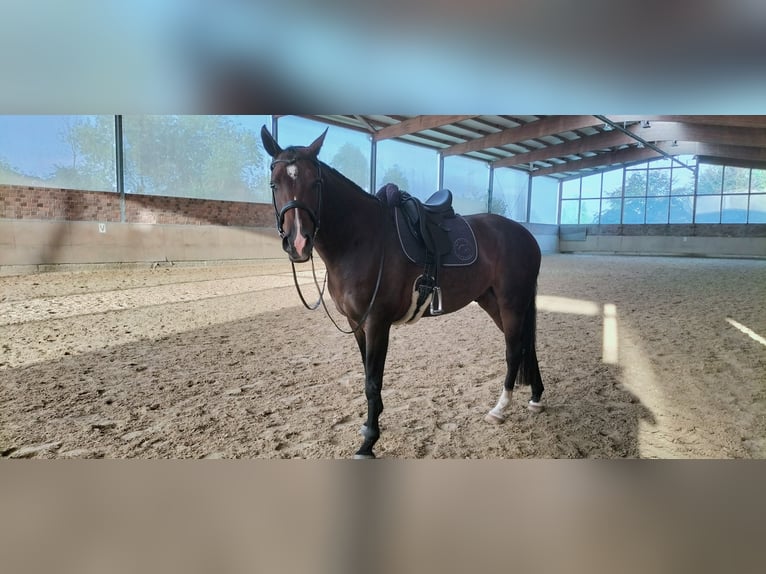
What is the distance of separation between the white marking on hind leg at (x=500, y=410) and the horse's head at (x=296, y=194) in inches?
53.9

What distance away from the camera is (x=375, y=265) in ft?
5.70

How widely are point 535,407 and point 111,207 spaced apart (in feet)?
12.9

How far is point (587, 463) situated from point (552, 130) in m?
1.65

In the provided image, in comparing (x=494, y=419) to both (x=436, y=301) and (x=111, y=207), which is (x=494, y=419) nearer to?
(x=436, y=301)

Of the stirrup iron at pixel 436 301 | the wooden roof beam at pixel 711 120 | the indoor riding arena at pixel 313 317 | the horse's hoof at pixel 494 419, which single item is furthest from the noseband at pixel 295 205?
the horse's hoof at pixel 494 419

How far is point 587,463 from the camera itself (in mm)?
1241

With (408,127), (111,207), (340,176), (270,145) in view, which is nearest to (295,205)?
(270,145)

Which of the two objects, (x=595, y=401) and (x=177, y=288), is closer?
(x=595, y=401)

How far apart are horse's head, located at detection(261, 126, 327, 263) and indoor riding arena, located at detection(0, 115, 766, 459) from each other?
0.22m

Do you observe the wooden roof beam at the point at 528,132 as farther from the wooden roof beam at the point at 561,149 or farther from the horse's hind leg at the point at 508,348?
the horse's hind leg at the point at 508,348

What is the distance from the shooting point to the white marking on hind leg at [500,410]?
2.07 metres

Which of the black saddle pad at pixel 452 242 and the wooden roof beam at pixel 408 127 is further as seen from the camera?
the wooden roof beam at pixel 408 127
